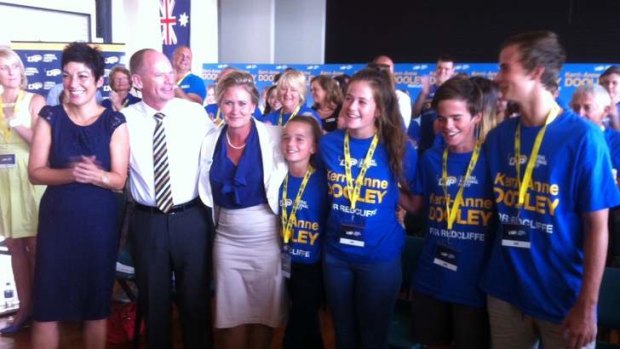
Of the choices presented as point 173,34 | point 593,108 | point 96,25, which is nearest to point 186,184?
point 593,108

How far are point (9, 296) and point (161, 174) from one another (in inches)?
93.8

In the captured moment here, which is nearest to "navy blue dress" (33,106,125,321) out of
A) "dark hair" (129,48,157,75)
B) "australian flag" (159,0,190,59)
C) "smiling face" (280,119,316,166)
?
"dark hair" (129,48,157,75)

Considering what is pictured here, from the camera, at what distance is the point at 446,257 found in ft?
6.51

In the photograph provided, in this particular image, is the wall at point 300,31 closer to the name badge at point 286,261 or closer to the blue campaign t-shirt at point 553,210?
the name badge at point 286,261

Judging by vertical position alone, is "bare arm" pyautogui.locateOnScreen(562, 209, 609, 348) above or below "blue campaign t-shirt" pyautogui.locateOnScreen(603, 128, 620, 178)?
below

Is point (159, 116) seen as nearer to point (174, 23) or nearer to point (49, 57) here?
point (49, 57)

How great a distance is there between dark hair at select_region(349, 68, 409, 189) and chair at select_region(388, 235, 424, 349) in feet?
1.85

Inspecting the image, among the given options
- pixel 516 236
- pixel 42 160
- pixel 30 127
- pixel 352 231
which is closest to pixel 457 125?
pixel 516 236

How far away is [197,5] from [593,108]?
7.42 metres

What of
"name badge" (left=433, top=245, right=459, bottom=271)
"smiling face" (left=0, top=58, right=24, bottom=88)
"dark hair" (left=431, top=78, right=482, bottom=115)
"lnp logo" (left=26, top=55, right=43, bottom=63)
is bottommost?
"name badge" (left=433, top=245, right=459, bottom=271)

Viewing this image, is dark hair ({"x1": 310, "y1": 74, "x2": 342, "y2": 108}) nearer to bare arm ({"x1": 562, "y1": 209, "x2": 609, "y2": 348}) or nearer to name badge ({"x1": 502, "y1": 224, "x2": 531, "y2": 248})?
name badge ({"x1": 502, "y1": 224, "x2": 531, "y2": 248})

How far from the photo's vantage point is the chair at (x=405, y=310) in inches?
94.0

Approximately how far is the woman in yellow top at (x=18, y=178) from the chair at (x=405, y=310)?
2.33 metres

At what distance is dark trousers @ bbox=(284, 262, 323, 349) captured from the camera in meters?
2.39
